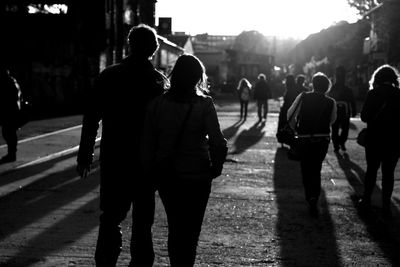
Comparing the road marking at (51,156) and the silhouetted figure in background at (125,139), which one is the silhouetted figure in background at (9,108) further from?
the silhouetted figure in background at (125,139)

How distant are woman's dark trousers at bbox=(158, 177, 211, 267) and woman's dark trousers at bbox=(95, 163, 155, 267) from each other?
0.27 m

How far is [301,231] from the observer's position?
6359 millimetres

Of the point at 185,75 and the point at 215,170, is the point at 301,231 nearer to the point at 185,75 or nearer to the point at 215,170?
the point at 215,170

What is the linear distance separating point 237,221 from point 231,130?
12.6 metres

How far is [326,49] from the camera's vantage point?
59.6m

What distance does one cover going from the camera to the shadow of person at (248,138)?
1425cm

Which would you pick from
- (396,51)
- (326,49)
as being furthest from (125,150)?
(326,49)

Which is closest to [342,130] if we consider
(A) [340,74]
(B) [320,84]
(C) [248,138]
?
(A) [340,74]

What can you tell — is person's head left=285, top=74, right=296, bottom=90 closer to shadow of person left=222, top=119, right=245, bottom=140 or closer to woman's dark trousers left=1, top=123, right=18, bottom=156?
shadow of person left=222, top=119, right=245, bottom=140

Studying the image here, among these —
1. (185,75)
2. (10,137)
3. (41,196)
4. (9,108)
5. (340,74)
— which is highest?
(185,75)

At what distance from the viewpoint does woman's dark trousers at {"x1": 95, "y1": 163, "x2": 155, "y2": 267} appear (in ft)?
14.0

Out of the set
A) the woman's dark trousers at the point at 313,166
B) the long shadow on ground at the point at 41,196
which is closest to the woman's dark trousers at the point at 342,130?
the long shadow on ground at the point at 41,196

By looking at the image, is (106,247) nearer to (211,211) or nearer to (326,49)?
(211,211)

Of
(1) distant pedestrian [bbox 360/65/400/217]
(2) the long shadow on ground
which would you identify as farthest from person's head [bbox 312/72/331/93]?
(2) the long shadow on ground
